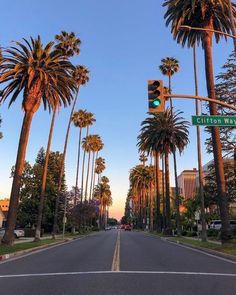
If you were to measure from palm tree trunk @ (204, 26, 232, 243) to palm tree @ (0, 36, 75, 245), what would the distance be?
1093cm

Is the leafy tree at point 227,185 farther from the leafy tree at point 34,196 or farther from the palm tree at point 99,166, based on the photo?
the palm tree at point 99,166

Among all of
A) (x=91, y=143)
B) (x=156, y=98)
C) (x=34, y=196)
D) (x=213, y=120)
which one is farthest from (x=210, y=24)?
(x=91, y=143)

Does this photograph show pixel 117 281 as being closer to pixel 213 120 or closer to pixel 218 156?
pixel 213 120

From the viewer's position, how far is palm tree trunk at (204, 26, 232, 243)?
2708 centimetres

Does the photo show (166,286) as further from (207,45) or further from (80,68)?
(80,68)

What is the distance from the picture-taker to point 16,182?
96.0 ft

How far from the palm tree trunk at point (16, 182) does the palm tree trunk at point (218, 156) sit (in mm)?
13432

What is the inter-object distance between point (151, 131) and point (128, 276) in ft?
152

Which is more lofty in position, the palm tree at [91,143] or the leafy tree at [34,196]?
the palm tree at [91,143]

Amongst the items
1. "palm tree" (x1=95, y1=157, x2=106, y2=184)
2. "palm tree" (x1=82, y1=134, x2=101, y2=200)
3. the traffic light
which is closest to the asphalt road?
the traffic light

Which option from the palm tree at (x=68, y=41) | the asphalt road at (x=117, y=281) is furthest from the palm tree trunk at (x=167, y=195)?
the asphalt road at (x=117, y=281)

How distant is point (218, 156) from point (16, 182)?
14.3 metres

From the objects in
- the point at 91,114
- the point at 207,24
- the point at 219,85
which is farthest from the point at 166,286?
the point at 91,114

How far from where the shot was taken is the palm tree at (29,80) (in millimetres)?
29391
